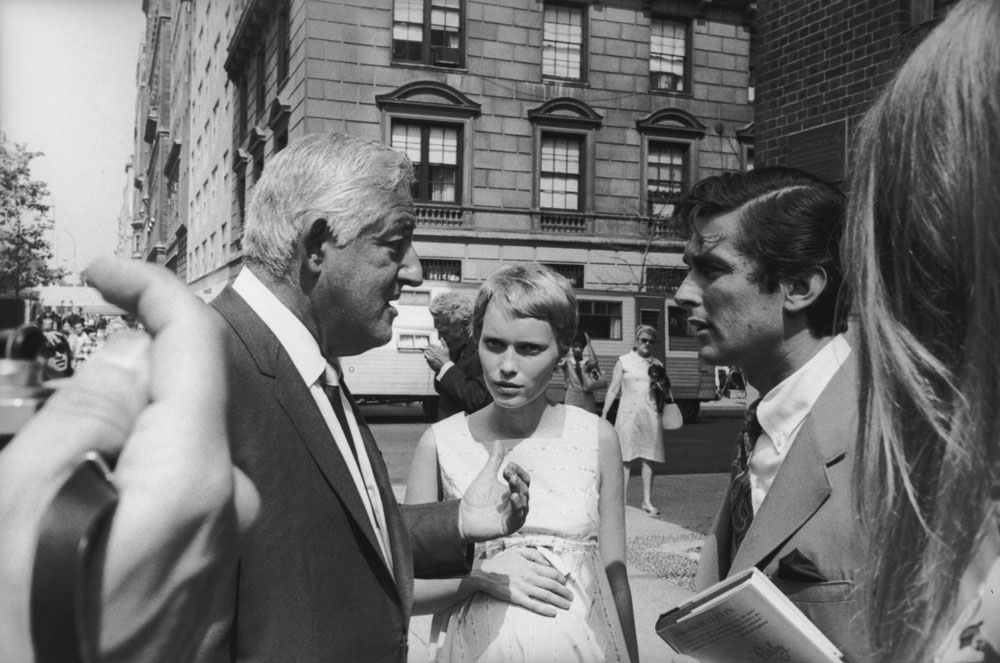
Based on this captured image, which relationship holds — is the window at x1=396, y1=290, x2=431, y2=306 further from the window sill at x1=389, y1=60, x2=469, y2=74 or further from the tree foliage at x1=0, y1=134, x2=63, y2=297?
the tree foliage at x1=0, y1=134, x2=63, y2=297

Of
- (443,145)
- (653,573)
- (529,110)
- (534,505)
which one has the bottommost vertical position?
(653,573)

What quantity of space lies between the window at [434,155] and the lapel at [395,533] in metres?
22.7

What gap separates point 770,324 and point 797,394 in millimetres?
195

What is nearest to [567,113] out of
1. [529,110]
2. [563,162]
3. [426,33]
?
[529,110]

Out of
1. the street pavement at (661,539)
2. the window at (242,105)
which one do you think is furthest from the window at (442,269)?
the street pavement at (661,539)

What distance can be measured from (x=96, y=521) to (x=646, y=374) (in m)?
9.57

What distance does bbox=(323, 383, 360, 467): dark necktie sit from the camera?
183 cm

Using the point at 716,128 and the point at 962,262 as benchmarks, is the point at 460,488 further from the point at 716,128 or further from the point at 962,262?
the point at 716,128

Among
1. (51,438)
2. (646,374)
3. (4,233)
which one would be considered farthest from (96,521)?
(646,374)

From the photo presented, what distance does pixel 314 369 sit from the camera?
1.76 meters

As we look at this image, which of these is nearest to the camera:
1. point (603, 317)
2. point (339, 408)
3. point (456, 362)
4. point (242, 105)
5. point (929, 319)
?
point (929, 319)

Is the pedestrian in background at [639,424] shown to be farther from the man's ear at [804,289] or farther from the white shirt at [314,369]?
the white shirt at [314,369]

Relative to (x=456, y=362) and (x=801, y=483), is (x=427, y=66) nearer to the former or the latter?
(x=456, y=362)

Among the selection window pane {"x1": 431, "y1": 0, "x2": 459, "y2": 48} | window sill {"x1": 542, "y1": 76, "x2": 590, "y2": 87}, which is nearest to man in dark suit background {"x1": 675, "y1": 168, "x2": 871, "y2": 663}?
window pane {"x1": 431, "y1": 0, "x2": 459, "y2": 48}
